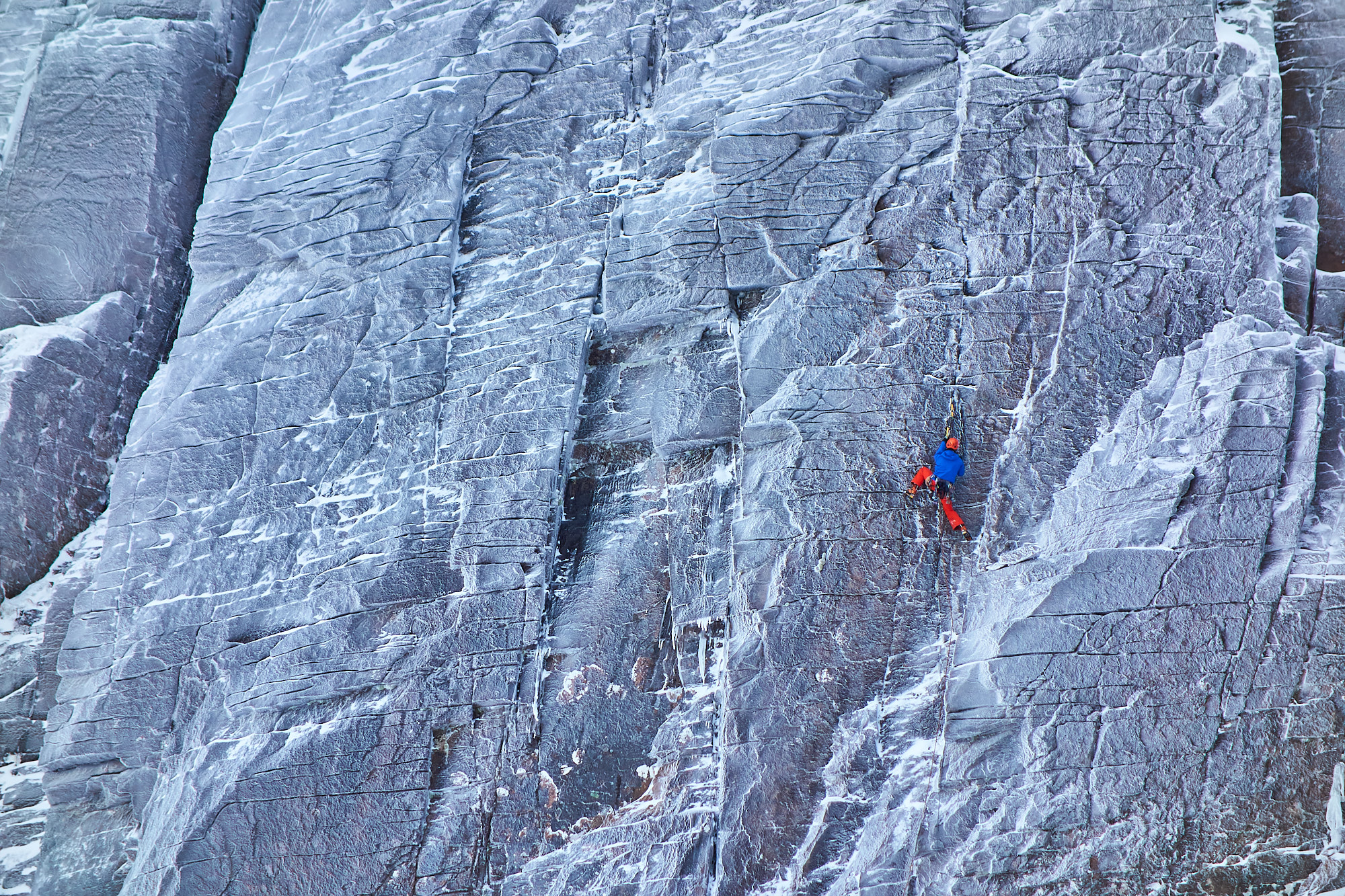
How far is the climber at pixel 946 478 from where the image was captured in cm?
770

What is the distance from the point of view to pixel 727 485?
8.49 meters

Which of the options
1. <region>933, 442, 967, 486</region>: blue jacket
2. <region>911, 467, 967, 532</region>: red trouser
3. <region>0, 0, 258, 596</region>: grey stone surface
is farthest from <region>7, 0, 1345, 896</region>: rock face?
<region>933, 442, 967, 486</region>: blue jacket

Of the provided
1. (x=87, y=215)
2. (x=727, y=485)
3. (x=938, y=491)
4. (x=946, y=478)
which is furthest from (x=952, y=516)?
(x=87, y=215)

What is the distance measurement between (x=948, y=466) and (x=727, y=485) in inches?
79.6

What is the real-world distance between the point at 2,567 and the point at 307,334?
4.12 metres

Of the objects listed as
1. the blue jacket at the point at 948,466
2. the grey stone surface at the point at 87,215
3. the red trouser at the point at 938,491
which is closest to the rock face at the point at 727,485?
the grey stone surface at the point at 87,215

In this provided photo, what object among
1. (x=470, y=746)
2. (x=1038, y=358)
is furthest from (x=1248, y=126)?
(x=470, y=746)

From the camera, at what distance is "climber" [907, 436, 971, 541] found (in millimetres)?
7699

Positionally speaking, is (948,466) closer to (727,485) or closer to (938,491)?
(938,491)

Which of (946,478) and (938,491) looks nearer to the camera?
(946,478)

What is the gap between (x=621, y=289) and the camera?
898 centimetres

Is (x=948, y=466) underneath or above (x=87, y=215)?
underneath

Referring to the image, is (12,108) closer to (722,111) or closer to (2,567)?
(2,567)

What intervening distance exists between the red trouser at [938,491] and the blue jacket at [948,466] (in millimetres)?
90
